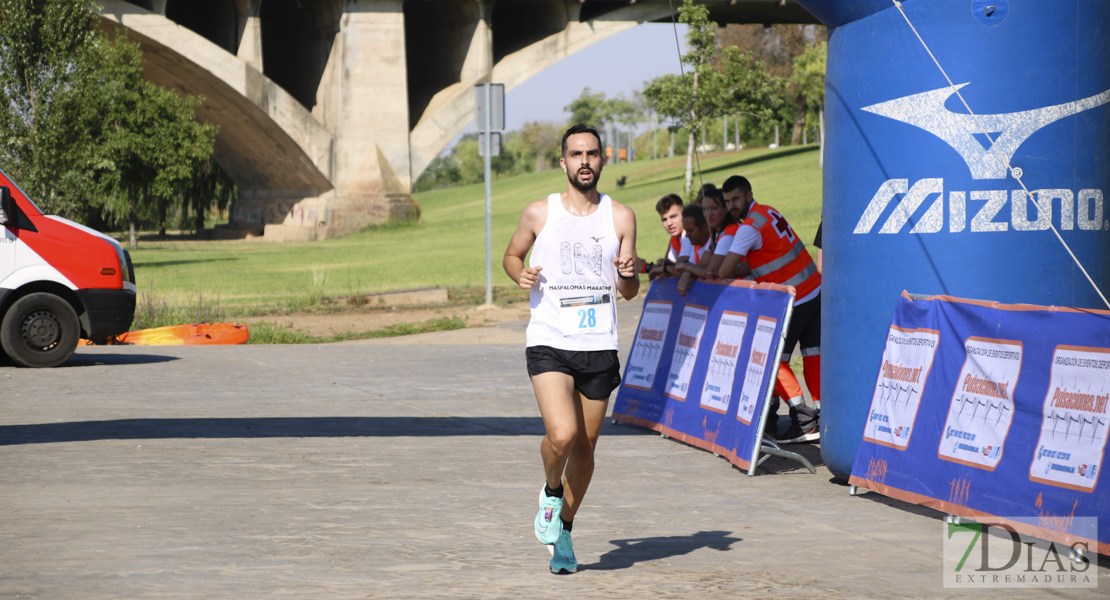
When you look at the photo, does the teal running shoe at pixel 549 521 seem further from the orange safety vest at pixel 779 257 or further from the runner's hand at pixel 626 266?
the orange safety vest at pixel 779 257

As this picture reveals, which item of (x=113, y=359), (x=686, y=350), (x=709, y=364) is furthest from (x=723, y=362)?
(x=113, y=359)

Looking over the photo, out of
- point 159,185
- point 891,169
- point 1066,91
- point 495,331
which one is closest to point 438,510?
point 891,169

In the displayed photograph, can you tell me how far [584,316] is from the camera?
5.34 metres

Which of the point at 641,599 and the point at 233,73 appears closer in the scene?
the point at 641,599

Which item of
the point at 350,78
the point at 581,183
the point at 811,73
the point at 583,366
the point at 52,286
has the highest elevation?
the point at 811,73

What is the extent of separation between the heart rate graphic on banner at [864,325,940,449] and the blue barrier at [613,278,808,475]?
95 cm

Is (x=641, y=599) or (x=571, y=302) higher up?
(x=571, y=302)

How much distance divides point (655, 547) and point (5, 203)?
30.9ft

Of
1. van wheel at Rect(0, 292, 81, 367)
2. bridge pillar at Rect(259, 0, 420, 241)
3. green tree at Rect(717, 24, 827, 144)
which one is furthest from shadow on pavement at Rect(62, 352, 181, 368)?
green tree at Rect(717, 24, 827, 144)

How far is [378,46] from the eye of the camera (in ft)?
161

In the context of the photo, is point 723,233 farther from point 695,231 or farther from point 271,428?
point 271,428

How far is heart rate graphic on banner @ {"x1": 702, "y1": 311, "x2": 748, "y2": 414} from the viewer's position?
27.3ft

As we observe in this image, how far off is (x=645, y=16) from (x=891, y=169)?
4649 centimetres

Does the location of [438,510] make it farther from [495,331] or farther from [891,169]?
[495,331]
